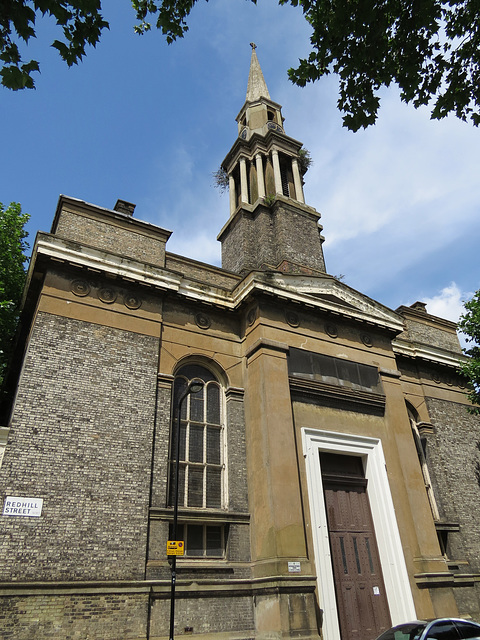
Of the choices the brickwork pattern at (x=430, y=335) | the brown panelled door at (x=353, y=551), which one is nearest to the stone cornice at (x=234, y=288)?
the brickwork pattern at (x=430, y=335)

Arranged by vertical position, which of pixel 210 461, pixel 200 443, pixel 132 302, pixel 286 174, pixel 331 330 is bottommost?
pixel 210 461

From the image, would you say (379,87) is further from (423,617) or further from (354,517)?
(423,617)

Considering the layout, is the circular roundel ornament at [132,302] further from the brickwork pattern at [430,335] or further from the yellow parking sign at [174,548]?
the brickwork pattern at [430,335]

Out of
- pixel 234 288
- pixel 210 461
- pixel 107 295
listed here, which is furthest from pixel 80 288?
pixel 210 461

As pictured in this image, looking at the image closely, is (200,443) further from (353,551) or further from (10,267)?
(10,267)

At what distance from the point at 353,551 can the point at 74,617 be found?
8.01 meters

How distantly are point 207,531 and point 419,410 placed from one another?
35.5 ft

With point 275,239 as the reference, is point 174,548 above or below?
below

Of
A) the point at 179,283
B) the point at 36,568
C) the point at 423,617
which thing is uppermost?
the point at 179,283

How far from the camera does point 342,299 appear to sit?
57.9ft

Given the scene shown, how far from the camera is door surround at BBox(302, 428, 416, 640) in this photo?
12672mm

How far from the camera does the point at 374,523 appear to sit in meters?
14.9

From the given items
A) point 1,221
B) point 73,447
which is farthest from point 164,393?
point 1,221

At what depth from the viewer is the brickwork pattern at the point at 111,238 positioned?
1495 cm
